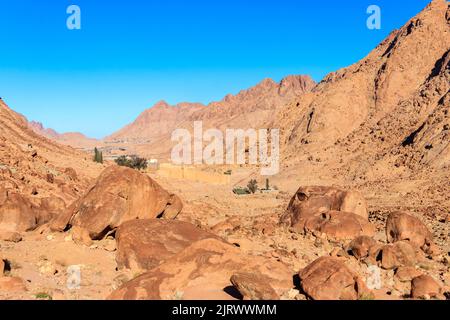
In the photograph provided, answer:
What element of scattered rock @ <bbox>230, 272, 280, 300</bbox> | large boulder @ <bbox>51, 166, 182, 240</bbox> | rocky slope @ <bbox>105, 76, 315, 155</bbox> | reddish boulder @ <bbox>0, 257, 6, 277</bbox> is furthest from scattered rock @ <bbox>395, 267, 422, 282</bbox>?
rocky slope @ <bbox>105, 76, 315, 155</bbox>

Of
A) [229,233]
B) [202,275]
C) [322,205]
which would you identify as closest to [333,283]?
[202,275]

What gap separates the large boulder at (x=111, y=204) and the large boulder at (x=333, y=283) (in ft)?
23.7

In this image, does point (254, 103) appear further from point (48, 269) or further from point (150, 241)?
point (48, 269)

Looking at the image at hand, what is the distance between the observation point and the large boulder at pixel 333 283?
333 inches

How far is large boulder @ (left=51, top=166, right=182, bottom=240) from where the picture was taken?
46.2 feet

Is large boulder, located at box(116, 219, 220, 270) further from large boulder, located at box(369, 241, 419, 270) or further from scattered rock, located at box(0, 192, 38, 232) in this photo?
large boulder, located at box(369, 241, 419, 270)

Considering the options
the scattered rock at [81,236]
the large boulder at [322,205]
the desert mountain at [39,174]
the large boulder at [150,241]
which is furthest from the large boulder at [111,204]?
the desert mountain at [39,174]

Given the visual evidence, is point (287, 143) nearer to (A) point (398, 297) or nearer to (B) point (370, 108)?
(B) point (370, 108)

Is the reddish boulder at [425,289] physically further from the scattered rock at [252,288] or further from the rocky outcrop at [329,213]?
the rocky outcrop at [329,213]
